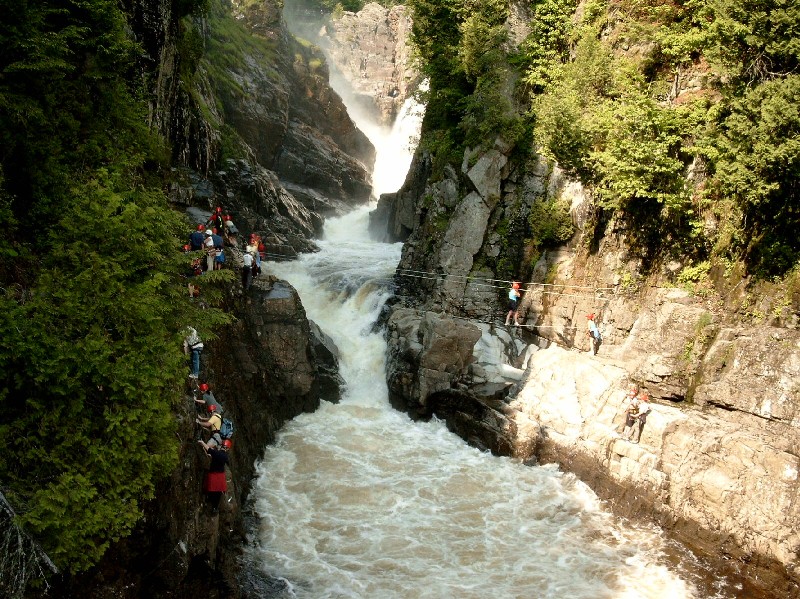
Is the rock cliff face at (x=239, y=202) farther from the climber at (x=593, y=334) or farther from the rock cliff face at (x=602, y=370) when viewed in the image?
the climber at (x=593, y=334)

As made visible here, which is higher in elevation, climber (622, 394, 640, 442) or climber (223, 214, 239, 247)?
climber (223, 214, 239, 247)

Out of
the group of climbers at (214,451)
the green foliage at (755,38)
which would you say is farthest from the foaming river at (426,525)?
the green foliage at (755,38)

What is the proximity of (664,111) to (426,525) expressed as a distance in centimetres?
1344

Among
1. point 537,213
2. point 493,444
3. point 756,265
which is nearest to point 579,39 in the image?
point 537,213

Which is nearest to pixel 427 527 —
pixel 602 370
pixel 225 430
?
pixel 225 430

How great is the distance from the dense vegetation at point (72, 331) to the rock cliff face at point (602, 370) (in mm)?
10817

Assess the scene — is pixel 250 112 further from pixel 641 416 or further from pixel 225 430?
pixel 641 416

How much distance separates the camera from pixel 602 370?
1658 cm

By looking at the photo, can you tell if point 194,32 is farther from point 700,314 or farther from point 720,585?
point 720,585

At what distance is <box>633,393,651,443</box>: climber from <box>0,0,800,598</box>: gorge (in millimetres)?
348

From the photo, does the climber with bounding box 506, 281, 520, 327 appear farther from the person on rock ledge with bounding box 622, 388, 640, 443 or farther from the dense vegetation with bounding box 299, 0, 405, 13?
the dense vegetation with bounding box 299, 0, 405, 13

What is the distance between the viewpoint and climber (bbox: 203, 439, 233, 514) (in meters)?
10.3

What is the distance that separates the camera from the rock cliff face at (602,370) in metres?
12.5

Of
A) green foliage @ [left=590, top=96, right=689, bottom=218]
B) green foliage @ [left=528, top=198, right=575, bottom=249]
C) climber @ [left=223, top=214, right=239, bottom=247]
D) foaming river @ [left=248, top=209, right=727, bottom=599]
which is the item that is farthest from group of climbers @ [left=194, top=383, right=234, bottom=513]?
green foliage @ [left=528, top=198, right=575, bottom=249]
